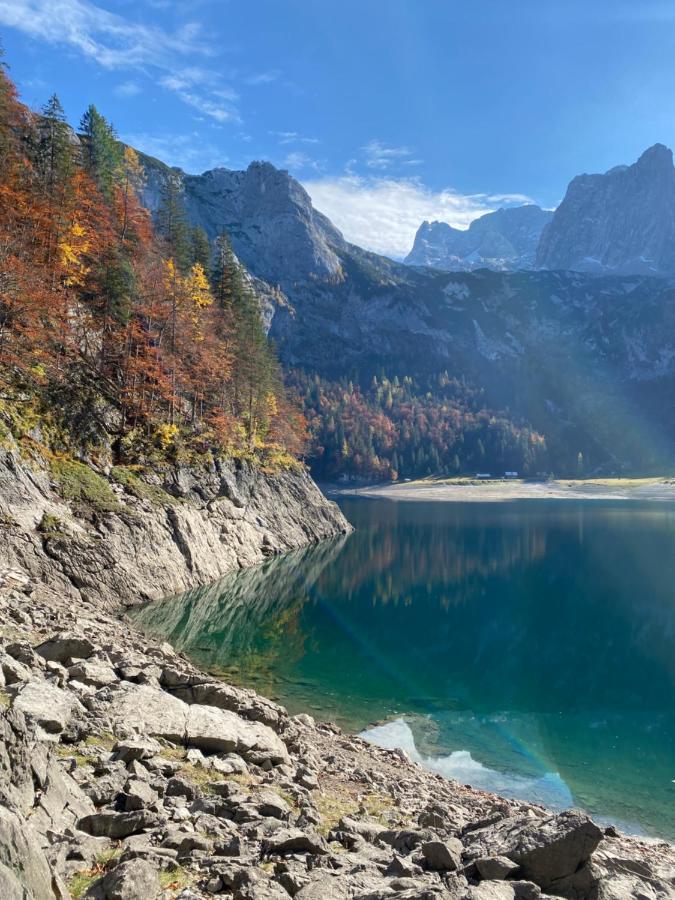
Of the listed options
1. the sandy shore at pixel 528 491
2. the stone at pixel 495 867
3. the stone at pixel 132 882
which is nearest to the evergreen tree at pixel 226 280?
the stone at pixel 495 867

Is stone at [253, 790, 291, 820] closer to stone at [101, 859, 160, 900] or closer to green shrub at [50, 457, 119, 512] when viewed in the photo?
stone at [101, 859, 160, 900]

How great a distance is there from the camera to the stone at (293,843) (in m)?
8.15

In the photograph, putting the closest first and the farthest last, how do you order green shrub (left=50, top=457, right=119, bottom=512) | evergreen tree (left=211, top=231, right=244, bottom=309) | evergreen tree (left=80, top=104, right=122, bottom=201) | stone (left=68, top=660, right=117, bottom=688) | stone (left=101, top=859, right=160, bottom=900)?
stone (left=101, top=859, right=160, bottom=900) < stone (left=68, top=660, right=117, bottom=688) < green shrub (left=50, top=457, right=119, bottom=512) < evergreen tree (left=80, top=104, right=122, bottom=201) < evergreen tree (left=211, top=231, right=244, bottom=309)

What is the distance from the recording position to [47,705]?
11055mm

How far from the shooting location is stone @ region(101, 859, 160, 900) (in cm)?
592

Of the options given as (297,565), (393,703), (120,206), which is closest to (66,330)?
(120,206)

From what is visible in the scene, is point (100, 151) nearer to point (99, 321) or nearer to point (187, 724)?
point (99, 321)

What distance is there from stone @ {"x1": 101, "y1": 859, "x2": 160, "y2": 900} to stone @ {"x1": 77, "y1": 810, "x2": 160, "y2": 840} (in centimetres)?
150

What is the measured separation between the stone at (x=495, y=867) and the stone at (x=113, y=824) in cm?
486

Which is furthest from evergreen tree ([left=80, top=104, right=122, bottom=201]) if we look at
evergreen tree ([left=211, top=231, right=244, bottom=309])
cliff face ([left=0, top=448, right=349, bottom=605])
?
cliff face ([left=0, top=448, right=349, bottom=605])

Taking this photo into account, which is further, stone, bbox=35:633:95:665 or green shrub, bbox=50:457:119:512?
green shrub, bbox=50:457:119:512

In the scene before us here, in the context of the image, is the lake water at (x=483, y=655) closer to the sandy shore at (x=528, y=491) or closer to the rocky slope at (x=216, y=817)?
the rocky slope at (x=216, y=817)

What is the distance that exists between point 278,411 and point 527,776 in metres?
68.7

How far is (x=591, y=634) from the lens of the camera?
119 ft
